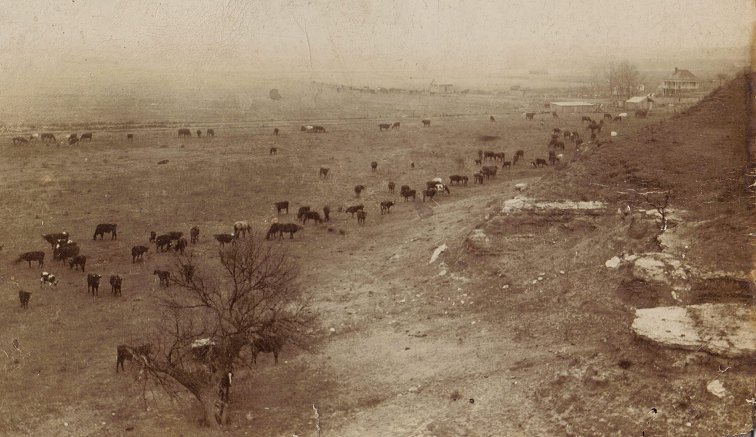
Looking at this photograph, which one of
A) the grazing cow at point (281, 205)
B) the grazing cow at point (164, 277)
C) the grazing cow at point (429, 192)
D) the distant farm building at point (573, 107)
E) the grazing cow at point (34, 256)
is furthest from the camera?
the distant farm building at point (573, 107)

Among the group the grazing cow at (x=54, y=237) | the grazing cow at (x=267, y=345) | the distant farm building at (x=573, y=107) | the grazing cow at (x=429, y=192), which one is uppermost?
the distant farm building at (x=573, y=107)

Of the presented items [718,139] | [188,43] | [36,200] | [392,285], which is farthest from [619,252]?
[188,43]

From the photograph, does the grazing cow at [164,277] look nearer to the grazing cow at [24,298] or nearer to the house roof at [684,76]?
the grazing cow at [24,298]

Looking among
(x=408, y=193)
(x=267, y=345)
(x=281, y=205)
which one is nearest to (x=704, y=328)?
(x=267, y=345)

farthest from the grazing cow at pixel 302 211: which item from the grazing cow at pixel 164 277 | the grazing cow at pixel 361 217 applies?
the grazing cow at pixel 164 277

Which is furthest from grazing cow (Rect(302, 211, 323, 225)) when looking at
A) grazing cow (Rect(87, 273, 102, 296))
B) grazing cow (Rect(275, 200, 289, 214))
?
grazing cow (Rect(87, 273, 102, 296))

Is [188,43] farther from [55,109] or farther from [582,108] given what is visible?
[582,108]

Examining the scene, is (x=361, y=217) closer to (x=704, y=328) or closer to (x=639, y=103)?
(x=704, y=328)
